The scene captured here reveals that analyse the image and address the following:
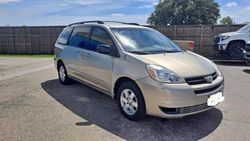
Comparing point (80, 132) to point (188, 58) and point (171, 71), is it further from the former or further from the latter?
point (188, 58)

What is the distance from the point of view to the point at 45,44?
60.5 feet

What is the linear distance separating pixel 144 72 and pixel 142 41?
1.15 metres

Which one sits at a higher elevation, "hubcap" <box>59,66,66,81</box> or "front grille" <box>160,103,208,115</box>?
"hubcap" <box>59,66,66,81</box>

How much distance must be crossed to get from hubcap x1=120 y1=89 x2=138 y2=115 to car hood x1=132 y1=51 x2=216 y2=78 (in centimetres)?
64

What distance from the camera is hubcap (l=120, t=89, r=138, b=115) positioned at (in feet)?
13.0

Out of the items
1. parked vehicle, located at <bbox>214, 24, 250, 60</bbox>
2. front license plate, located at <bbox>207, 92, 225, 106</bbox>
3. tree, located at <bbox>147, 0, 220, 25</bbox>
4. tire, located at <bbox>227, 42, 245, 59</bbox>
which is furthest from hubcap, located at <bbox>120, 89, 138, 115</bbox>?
tree, located at <bbox>147, 0, 220, 25</bbox>

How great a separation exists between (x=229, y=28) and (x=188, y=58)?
11.4 metres

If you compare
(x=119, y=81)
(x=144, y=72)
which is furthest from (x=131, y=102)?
(x=144, y=72)

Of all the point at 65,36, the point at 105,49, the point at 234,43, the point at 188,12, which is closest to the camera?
the point at 105,49

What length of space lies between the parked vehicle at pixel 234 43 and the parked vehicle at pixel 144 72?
7536 millimetres

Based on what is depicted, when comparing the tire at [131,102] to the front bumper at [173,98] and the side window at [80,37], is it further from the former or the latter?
the side window at [80,37]

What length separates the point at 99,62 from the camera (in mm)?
4680

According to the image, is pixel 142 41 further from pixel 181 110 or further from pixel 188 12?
pixel 188 12

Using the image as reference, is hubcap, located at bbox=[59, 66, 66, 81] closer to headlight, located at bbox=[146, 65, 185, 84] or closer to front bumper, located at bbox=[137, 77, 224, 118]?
front bumper, located at bbox=[137, 77, 224, 118]
